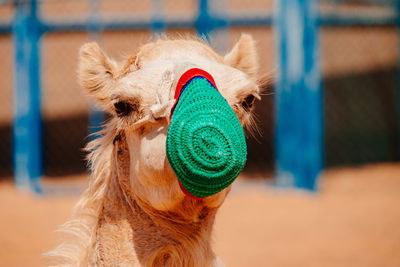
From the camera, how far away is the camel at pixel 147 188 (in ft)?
6.24

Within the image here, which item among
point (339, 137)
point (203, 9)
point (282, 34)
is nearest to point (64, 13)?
point (203, 9)

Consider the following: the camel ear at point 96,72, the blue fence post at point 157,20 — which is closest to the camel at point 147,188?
the camel ear at point 96,72

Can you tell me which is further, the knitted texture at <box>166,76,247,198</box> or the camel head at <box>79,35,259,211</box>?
the camel head at <box>79,35,259,211</box>

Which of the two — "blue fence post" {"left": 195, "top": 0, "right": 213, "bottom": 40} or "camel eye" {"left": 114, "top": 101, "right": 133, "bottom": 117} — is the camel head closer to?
"camel eye" {"left": 114, "top": 101, "right": 133, "bottom": 117}

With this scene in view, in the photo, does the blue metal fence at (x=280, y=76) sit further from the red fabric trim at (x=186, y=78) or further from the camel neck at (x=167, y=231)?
the red fabric trim at (x=186, y=78)

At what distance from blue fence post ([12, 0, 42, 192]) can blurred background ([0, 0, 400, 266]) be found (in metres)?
0.06

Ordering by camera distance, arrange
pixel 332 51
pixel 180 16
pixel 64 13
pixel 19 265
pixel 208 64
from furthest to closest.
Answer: pixel 332 51, pixel 64 13, pixel 180 16, pixel 19 265, pixel 208 64

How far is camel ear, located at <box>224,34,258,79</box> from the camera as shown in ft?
8.59

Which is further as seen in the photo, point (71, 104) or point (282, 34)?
point (71, 104)

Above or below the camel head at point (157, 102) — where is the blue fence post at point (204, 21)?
above

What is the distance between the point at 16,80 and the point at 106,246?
24.2 ft

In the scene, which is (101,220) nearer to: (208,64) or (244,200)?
(208,64)

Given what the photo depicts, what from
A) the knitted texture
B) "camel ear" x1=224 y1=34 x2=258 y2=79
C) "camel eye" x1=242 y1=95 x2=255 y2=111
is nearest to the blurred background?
"camel ear" x1=224 y1=34 x2=258 y2=79

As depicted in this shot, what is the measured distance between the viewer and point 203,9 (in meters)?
8.68
